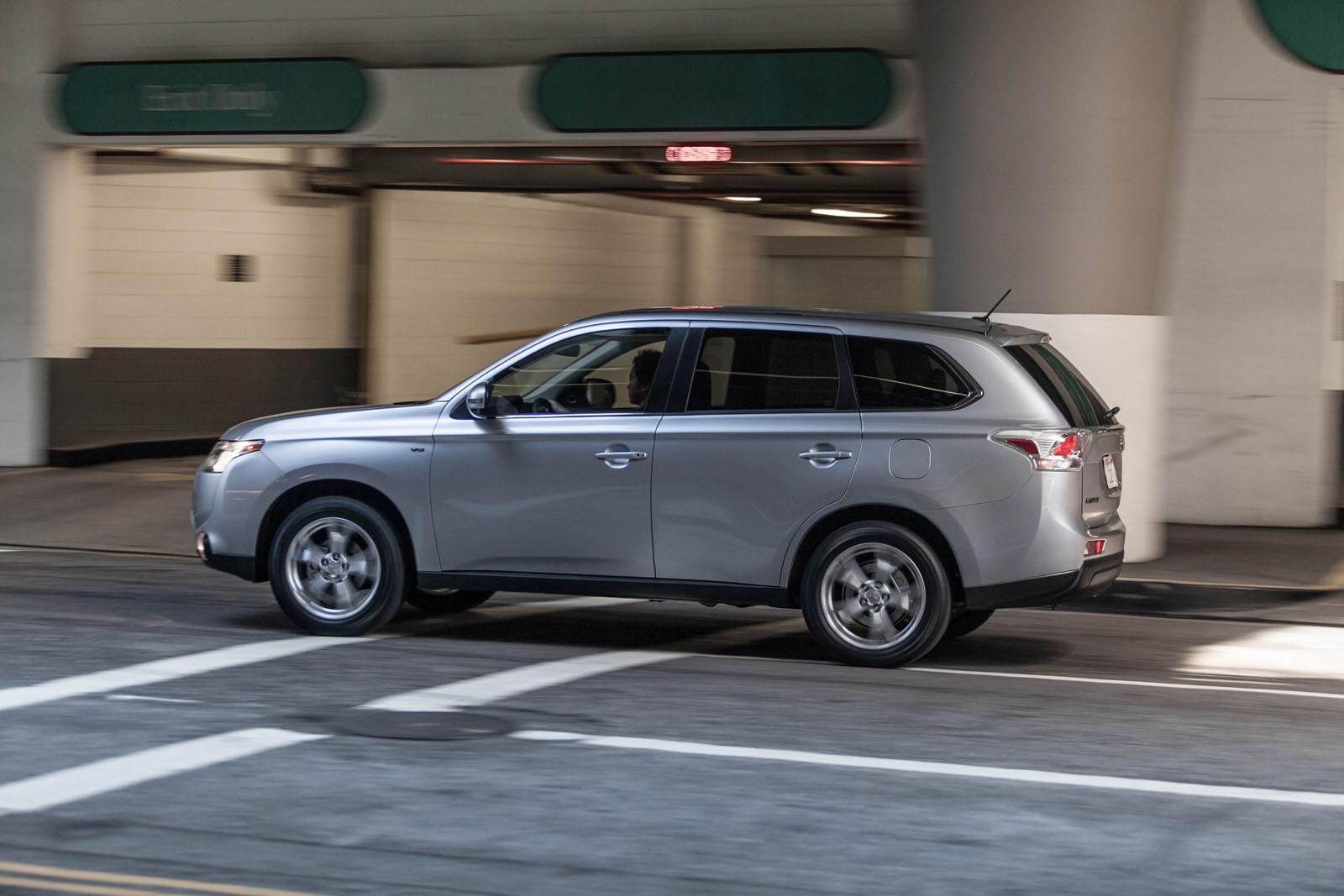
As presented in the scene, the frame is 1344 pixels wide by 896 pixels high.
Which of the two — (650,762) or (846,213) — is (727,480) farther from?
(846,213)

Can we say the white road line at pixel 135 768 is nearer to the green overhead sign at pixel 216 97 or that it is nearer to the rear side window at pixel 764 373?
the rear side window at pixel 764 373

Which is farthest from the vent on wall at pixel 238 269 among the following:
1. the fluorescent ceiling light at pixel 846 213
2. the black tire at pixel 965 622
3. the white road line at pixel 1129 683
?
the white road line at pixel 1129 683

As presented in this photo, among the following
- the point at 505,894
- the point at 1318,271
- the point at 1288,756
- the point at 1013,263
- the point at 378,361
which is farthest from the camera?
the point at 378,361

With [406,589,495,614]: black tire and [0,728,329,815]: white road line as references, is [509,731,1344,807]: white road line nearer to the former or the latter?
[0,728,329,815]: white road line

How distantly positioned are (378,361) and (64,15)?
4.94 m

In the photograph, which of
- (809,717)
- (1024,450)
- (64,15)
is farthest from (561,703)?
(64,15)

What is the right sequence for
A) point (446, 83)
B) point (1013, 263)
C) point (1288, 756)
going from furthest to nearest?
point (446, 83), point (1013, 263), point (1288, 756)

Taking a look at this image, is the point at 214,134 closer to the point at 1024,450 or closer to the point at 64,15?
the point at 64,15

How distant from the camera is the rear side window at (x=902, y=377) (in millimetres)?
8836

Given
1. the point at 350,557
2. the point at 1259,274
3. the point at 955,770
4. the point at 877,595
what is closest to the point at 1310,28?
the point at 1259,274

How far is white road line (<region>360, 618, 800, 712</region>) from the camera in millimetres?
7883

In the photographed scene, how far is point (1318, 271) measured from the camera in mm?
14664

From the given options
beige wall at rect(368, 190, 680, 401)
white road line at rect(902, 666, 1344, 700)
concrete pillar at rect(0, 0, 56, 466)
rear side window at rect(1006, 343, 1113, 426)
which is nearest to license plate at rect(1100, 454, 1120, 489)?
rear side window at rect(1006, 343, 1113, 426)

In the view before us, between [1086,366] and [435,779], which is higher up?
[1086,366]
